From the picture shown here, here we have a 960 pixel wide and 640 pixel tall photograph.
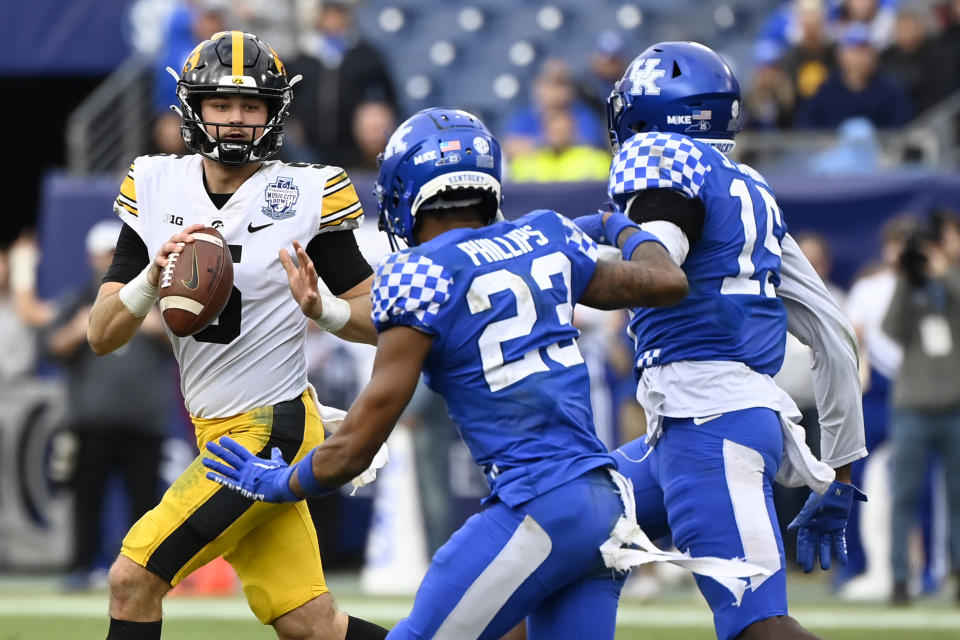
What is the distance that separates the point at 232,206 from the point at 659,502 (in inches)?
58.1

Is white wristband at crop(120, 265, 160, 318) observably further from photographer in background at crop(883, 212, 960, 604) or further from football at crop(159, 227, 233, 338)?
photographer in background at crop(883, 212, 960, 604)

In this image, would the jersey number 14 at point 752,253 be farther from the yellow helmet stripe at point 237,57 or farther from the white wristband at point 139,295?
the white wristband at point 139,295

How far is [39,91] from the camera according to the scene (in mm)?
14461

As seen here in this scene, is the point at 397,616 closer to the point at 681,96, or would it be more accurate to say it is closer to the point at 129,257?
the point at 129,257

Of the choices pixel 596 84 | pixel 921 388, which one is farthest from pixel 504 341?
pixel 596 84

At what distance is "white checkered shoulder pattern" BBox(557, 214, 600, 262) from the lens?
360cm

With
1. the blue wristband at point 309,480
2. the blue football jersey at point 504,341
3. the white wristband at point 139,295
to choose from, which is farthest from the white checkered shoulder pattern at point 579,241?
the white wristband at point 139,295

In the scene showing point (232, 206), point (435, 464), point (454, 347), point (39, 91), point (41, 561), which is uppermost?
point (39, 91)

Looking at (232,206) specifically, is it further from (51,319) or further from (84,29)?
(84,29)

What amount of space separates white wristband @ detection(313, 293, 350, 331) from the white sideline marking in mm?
3803

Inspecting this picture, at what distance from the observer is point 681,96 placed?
427 centimetres

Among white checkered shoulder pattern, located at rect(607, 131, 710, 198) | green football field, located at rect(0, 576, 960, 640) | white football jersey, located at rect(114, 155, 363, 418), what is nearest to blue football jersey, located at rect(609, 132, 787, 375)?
white checkered shoulder pattern, located at rect(607, 131, 710, 198)

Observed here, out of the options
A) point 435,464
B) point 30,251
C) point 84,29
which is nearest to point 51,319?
point 30,251

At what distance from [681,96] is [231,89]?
1275 mm
